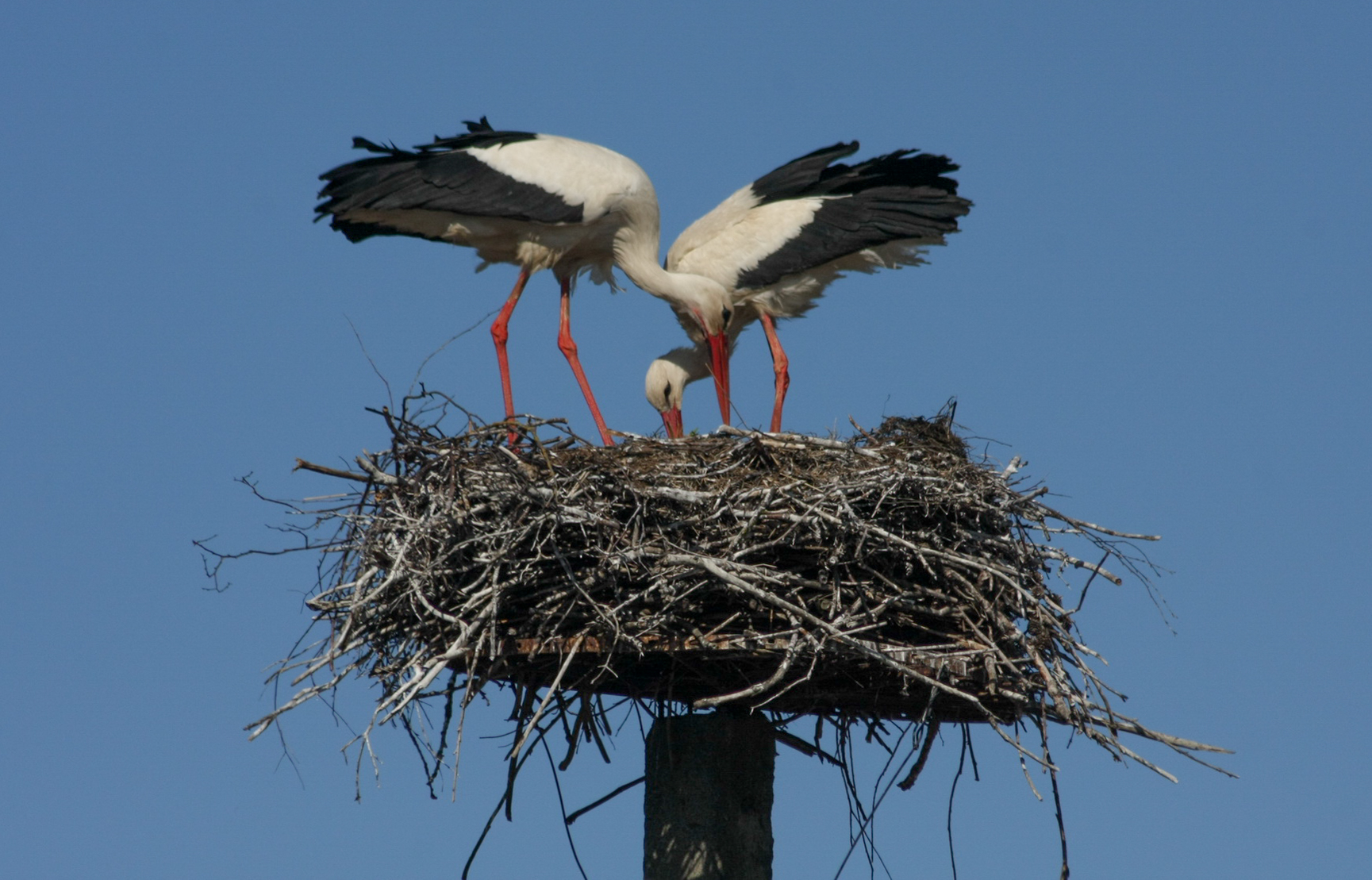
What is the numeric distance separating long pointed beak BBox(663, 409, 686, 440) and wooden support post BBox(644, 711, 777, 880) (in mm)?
3681

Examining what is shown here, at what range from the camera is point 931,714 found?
6426mm

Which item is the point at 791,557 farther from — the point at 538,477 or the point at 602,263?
the point at 602,263

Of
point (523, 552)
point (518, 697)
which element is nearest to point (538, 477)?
point (523, 552)

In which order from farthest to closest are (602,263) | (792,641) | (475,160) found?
(602,263) → (475,160) → (792,641)

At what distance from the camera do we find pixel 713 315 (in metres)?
10.1

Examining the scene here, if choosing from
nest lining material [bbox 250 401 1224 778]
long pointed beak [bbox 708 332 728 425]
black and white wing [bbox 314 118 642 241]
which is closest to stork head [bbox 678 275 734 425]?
long pointed beak [bbox 708 332 728 425]

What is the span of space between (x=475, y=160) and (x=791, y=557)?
375 centimetres

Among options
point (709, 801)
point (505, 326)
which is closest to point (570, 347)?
point (505, 326)

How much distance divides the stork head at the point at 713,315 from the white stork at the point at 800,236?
0.19 feet

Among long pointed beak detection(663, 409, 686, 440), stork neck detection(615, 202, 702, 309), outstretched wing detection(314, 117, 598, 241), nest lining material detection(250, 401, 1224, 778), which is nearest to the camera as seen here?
nest lining material detection(250, 401, 1224, 778)

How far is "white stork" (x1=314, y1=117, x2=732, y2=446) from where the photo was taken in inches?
354

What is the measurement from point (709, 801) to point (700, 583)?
2.90ft

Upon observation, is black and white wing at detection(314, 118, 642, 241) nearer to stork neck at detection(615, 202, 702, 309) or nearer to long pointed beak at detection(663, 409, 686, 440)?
stork neck at detection(615, 202, 702, 309)

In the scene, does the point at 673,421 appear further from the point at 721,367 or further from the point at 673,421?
the point at 721,367
